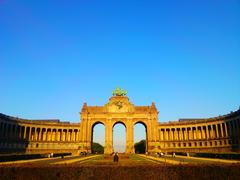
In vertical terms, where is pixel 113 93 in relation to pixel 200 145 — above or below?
above

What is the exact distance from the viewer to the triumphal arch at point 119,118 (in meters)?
96.9

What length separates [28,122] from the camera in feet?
317

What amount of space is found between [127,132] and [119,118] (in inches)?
284

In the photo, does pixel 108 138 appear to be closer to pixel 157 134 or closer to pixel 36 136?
pixel 157 134

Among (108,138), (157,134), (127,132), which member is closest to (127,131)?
(127,132)

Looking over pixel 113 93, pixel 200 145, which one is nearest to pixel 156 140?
pixel 200 145

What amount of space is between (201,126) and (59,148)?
219 ft

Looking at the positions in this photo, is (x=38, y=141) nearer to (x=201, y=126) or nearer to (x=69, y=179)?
(x=201, y=126)

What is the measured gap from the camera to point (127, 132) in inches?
3858

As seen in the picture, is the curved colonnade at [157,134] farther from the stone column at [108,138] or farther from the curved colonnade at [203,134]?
the stone column at [108,138]

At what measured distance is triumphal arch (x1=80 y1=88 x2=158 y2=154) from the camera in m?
96.9

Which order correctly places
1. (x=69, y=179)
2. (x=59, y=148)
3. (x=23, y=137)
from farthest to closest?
(x=59, y=148), (x=23, y=137), (x=69, y=179)

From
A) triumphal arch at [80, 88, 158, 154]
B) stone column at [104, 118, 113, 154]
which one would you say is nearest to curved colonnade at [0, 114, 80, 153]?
triumphal arch at [80, 88, 158, 154]

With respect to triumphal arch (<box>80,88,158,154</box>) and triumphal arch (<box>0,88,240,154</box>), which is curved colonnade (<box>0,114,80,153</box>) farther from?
triumphal arch (<box>80,88,158,154</box>)
